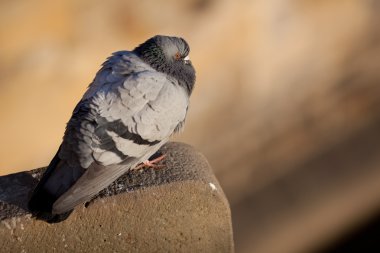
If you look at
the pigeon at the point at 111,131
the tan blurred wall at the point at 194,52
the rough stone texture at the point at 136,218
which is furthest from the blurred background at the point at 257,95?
the rough stone texture at the point at 136,218

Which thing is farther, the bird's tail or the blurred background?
the blurred background

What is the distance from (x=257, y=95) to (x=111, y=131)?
12.6 feet

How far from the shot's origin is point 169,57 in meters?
4.25

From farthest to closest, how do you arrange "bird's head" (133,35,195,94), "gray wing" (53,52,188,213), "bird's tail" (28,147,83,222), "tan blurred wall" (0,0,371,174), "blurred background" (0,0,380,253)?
"blurred background" (0,0,380,253)
"tan blurred wall" (0,0,371,174)
"bird's head" (133,35,195,94)
"gray wing" (53,52,188,213)
"bird's tail" (28,147,83,222)

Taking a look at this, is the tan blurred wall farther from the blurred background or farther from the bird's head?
the bird's head

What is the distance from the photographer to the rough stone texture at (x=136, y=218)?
3607 mm

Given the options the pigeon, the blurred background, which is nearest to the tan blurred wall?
the blurred background

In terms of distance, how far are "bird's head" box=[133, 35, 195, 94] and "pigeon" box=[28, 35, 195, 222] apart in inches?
1.8

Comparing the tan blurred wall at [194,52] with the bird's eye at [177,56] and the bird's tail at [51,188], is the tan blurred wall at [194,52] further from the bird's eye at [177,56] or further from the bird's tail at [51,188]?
the bird's tail at [51,188]

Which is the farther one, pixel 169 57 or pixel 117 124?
pixel 169 57

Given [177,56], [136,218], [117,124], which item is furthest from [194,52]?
[136,218]

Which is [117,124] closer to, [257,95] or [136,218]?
[136,218]

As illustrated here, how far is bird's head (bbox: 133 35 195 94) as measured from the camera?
4.21 meters

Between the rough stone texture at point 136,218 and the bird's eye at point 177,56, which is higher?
the bird's eye at point 177,56
